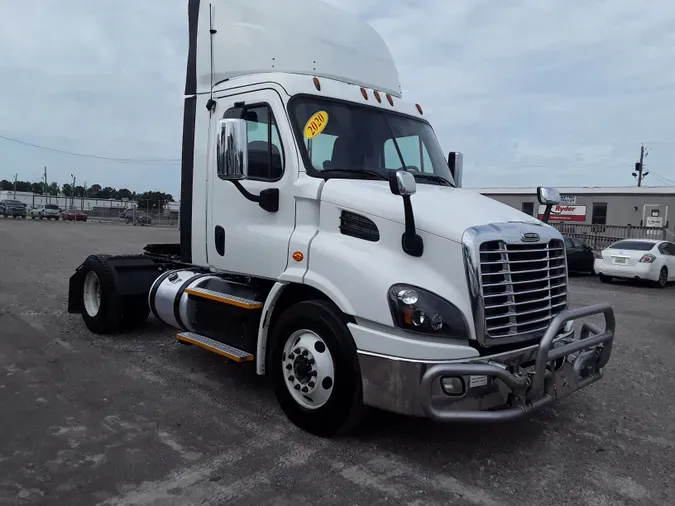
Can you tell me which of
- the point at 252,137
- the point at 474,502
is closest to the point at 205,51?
the point at 252,137

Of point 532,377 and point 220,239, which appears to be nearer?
point 532,377

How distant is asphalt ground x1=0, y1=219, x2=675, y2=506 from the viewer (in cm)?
376

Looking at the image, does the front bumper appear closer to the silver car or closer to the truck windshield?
the truck windshield

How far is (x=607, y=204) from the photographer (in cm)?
3588

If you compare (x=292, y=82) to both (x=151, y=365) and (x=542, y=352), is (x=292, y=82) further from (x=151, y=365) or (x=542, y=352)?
(x=151, y=365)

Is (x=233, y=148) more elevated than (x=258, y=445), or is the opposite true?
(x=233, y=148)

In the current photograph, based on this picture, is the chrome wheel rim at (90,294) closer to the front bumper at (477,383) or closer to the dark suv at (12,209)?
the front bumper at (477,383)

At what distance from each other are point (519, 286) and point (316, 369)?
166 centimetres

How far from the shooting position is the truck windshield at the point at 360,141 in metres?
5.00

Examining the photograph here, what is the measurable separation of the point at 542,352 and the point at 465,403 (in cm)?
63

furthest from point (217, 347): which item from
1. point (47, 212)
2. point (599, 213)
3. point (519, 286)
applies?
point (47, 212)

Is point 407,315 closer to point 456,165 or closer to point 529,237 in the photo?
point 529,237

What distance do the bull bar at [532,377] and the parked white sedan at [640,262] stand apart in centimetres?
1385

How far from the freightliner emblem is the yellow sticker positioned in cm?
196
